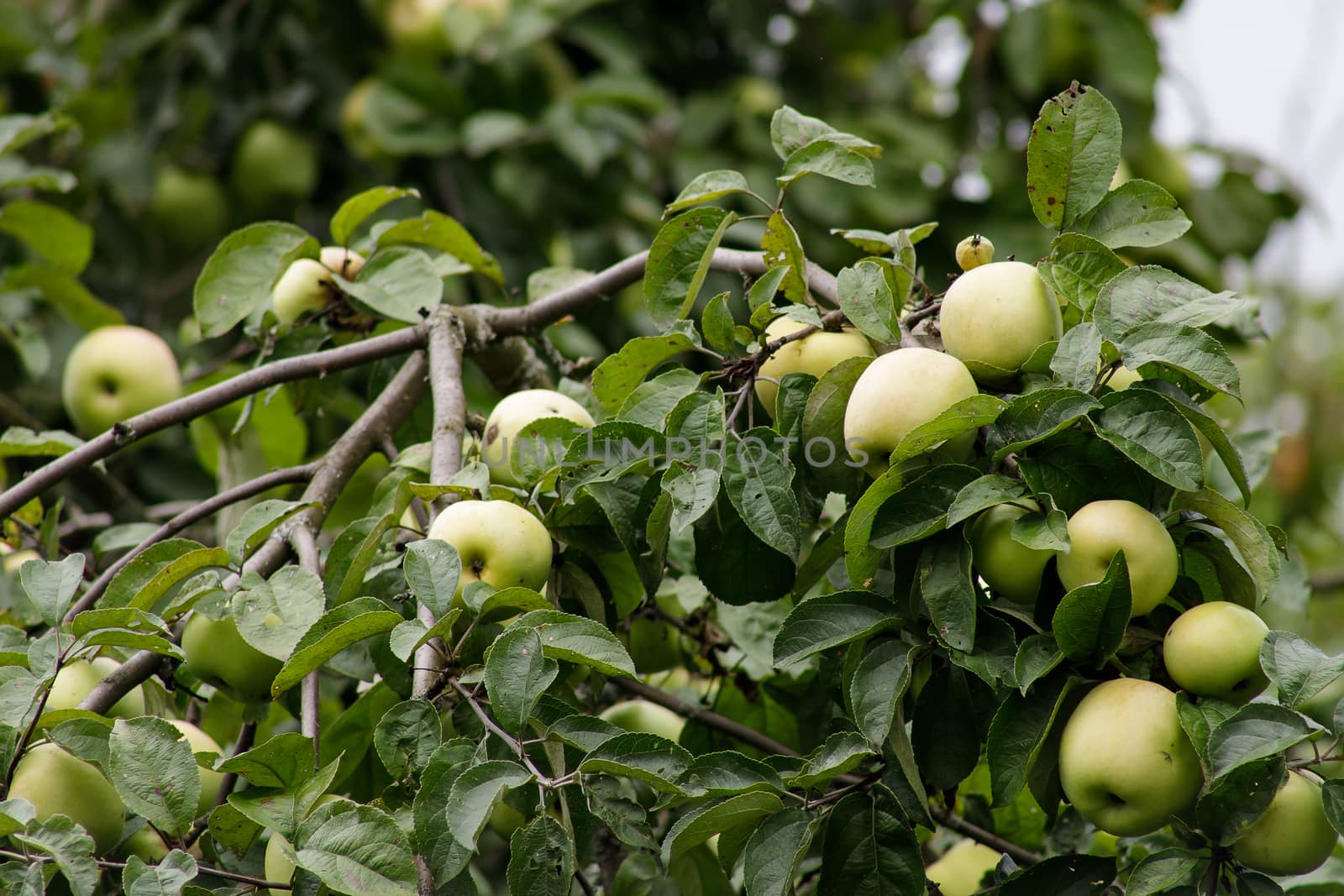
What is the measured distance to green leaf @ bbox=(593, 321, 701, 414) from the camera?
3.02ft

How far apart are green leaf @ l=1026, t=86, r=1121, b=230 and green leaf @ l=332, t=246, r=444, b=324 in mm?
525

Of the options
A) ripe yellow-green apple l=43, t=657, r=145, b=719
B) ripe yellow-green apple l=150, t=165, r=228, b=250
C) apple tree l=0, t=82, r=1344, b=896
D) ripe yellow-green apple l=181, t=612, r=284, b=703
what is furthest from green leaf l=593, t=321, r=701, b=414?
ripe yellow-green apple l=150, t=165, r=228, b=250

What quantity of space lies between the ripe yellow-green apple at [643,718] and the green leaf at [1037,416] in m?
0.58

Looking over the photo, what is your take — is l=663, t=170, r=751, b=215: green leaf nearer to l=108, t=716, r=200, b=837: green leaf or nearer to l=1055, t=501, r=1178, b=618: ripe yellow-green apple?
l=1055, t=501, r=1178, b=618: ripe yellow-green apple

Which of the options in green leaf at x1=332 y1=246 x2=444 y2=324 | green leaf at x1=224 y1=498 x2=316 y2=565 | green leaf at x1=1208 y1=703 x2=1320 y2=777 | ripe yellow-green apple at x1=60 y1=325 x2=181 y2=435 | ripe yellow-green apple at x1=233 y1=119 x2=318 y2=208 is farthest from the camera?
ripe yellow-green apple at x1=233 y1=119 x2=318 y2=208

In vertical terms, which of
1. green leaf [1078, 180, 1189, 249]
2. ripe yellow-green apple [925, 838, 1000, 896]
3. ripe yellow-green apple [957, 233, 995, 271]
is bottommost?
ripe yellow-green apple [925, 838, 1000, 896]

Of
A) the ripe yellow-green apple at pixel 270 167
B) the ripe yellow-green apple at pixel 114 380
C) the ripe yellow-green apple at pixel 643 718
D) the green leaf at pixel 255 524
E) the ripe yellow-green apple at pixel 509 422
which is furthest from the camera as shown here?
the ripe yellow-green apple at pixel 270 167

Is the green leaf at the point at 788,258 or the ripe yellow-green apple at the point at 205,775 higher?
the green leaf at the point at 788,258

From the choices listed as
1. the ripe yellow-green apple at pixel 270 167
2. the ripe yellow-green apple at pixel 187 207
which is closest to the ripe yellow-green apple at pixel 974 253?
the ripe yellow-green apple at pixel 270 167

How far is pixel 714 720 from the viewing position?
107cm

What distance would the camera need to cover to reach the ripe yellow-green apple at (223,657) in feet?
2.99

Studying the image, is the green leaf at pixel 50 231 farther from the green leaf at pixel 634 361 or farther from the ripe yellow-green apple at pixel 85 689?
the green leaf at pixel 634 361

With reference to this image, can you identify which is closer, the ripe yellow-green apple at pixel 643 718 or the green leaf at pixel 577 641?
the green leaf at pixel 577 641

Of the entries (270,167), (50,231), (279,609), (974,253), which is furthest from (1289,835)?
(270,167)
